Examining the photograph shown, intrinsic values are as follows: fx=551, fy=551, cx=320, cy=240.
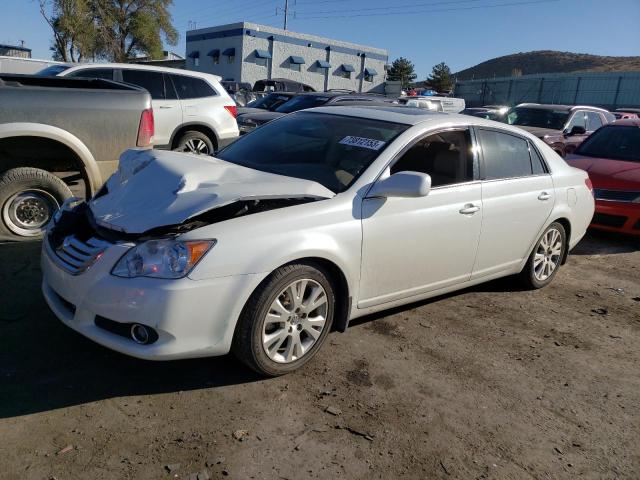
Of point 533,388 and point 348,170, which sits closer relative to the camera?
point 533,388

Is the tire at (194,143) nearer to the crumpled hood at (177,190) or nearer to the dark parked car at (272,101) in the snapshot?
the dark parked car at (272,101)

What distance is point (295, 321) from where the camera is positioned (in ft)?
11.0

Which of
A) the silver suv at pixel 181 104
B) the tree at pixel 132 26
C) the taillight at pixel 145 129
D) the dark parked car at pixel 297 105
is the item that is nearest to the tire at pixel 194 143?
the silver suv at pixel 181 104

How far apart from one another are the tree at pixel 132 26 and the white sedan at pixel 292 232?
40.0m

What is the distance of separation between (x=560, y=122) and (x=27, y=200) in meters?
11.4

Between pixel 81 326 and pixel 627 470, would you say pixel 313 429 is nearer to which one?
pixel 81 326

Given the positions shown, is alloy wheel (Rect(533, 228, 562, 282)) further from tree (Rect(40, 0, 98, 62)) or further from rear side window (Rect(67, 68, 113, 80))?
tree (Rect(40, 0, 98, 62))

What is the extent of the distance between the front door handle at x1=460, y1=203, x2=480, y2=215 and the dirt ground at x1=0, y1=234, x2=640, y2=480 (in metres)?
0.91

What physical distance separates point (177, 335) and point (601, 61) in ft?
365

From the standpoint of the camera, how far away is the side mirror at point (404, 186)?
3512 millimetres

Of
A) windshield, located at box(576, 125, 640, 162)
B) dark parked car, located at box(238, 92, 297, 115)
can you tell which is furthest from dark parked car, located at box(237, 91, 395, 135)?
windshield, located at box(576, 125, 640, 162)

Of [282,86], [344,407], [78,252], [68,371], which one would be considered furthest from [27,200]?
[282,86]

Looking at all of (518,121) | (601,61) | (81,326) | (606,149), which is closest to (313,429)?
(81,326)

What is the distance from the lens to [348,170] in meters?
3.85
